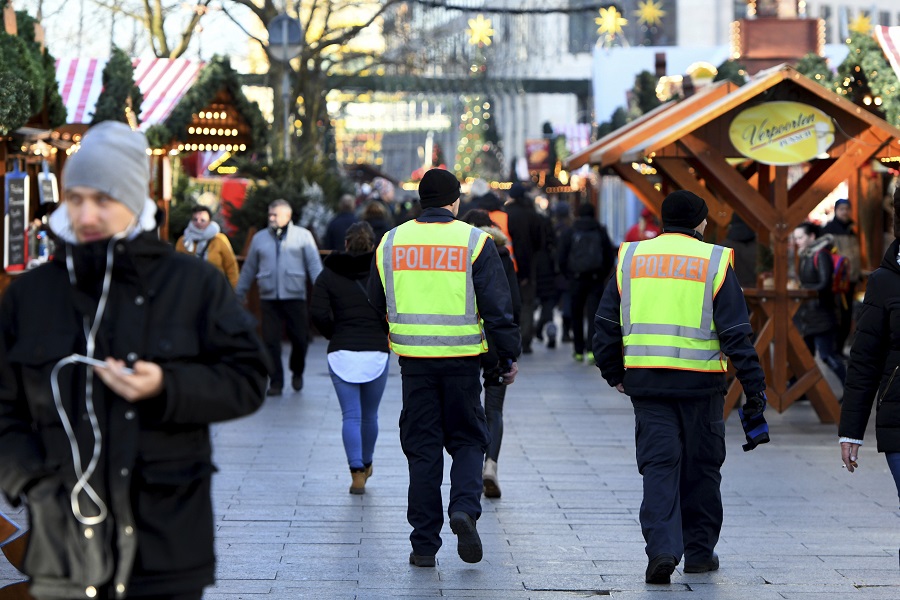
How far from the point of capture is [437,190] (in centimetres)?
757

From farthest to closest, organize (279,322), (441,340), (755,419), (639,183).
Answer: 1. (279,322)
2. (639,183)
3. (441,340)
4. (755,419)

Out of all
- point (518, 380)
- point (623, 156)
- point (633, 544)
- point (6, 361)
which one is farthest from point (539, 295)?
point (6, 361)

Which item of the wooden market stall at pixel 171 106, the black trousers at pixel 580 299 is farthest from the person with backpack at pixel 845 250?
the wooden market stall at pixel 171 106

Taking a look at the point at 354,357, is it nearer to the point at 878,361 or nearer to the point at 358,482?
the point at 358,482

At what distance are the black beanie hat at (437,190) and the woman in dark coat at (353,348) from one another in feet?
6.89

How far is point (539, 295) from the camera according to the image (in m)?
20.2

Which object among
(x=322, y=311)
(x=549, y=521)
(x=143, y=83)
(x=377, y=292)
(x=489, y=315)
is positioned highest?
(x=143, y=83)

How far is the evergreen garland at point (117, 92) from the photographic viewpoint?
616 inches

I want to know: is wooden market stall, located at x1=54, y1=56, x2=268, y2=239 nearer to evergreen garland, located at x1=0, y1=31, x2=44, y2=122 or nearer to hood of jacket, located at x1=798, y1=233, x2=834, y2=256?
evergreen garland, located at x1=0, y1=31, x2=44, y2=122

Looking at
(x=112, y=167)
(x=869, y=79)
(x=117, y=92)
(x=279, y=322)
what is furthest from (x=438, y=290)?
(x=117, y=92)

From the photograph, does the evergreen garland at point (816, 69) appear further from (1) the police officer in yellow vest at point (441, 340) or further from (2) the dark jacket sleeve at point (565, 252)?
(1) the police officer in yellow vest at point (441, 340)

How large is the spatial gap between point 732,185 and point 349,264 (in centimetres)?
363

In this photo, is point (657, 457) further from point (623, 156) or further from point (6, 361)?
point (623, 156)

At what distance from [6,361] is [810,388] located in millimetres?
9518
